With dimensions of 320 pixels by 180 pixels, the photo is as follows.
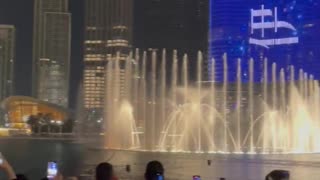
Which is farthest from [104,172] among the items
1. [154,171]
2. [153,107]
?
[153,107]

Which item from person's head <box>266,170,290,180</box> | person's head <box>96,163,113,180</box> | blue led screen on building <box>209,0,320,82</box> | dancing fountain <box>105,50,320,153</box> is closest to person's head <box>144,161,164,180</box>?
person's head <box>96,163,113,180</box>

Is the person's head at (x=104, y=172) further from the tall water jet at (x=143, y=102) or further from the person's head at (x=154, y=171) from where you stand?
the tall water jet at (x=143, y=102)

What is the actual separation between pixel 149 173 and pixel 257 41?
80312mm

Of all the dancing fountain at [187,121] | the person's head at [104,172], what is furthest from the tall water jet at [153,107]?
the person's head at [104,172]

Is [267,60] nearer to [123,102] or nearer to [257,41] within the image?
[257,41]

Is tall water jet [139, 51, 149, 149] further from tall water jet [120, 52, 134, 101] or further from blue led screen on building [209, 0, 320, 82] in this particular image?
blue led screen on building [209, 0, 320, 82]

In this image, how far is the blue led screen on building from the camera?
80938mm

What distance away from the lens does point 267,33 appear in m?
84.7

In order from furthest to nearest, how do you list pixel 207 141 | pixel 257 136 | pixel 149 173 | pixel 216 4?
pixel 216 4, pixel 257 136, pixel 207 141, pixel 149 173

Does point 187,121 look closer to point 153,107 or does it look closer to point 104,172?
point 153,107

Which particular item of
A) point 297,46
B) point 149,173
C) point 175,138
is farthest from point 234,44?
point 149,173

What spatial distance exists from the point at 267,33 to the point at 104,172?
8148 cm

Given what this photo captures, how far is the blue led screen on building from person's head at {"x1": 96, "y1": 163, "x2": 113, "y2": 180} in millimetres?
74203

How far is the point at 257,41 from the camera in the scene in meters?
83.9
